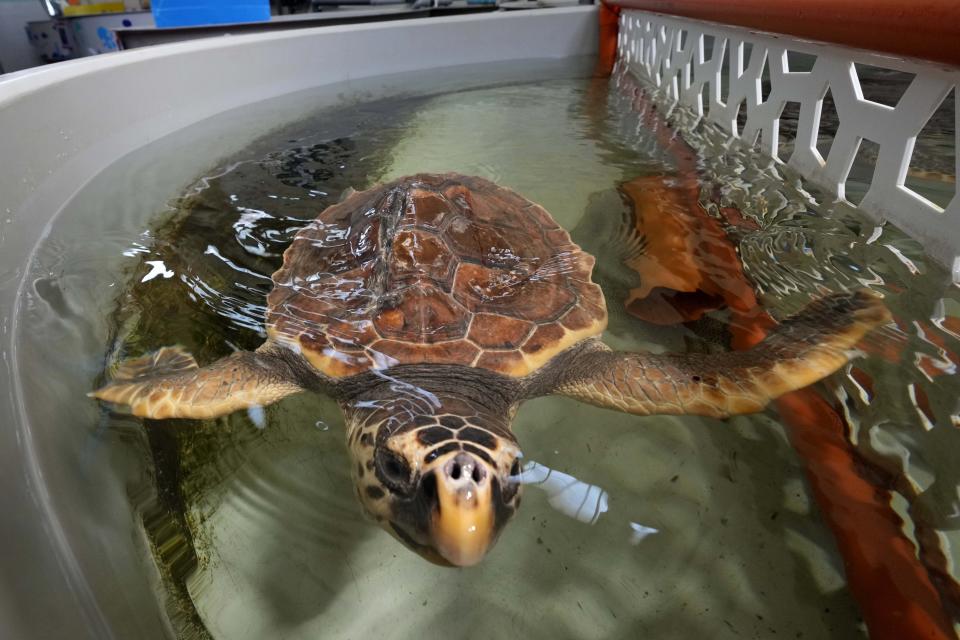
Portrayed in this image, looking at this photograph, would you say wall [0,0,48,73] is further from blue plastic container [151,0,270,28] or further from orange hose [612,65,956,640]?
orange hose [612,65,956,640]

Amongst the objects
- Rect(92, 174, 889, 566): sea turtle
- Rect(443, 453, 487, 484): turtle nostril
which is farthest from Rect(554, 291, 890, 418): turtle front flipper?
Rect(443, 453, 487, 484): turtle nostril

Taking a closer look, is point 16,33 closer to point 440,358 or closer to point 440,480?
point 440,358

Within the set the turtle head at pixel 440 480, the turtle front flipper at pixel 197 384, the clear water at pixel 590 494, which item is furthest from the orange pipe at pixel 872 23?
the turtle front flipper at pixel 197 384

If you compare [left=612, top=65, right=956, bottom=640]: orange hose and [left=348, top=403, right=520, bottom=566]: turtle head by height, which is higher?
[left=348, top=403, right=520, bottom=566]: turtle head

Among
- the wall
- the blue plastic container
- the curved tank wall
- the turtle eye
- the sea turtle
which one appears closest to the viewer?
the curved tank wall

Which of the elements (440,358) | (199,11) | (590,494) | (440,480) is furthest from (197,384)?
(199,11)

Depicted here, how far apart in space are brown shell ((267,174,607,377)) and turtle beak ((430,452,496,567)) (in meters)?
0.39

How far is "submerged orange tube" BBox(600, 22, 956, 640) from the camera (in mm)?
762

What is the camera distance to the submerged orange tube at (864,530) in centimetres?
76

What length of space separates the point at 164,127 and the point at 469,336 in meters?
2.61

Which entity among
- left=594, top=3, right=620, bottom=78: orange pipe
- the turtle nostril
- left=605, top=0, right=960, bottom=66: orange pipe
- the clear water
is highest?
left=605, top=0, right=960, bottom=66: orange pipe

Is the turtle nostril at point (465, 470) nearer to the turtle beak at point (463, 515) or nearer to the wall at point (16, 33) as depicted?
the turtle beak at point (463, 515)

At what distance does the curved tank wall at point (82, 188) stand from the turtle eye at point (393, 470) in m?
0.39

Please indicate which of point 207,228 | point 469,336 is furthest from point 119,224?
point 469,336
